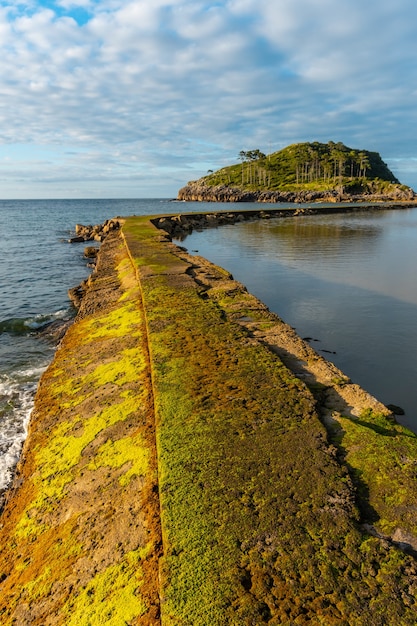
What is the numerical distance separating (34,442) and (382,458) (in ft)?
17.3

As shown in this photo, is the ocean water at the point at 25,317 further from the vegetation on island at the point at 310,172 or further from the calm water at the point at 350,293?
the vegetation on island at the point at 310,172

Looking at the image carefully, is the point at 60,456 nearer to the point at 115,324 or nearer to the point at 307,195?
the point at 115,324

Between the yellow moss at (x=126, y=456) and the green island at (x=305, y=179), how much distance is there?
118m

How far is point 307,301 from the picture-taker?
1533 cm

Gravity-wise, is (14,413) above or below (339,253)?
below

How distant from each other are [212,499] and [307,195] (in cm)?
12905

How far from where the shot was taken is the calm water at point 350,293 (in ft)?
31.3

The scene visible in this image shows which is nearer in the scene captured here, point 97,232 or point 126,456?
point 126,456

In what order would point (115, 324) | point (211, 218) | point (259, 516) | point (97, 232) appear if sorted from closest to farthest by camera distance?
point (259, 516) < point (115, 324) < point (97, 232) < point (211, 218)

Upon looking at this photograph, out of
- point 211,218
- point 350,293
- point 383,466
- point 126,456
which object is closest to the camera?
point 383,466

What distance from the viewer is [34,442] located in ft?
21.6

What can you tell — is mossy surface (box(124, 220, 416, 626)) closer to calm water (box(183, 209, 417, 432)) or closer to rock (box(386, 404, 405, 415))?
rock (box(386, 404, 405, 415))

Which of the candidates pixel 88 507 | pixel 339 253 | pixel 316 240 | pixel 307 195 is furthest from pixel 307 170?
pixel 88 507

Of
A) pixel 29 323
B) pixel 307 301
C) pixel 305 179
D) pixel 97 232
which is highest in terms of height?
pixel 305 179
